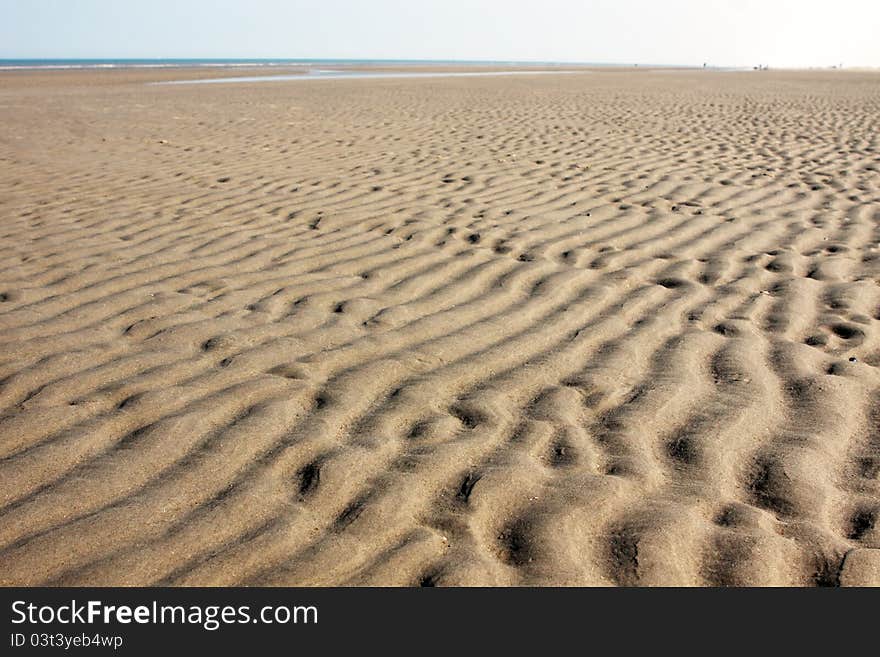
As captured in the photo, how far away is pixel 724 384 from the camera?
2.63m

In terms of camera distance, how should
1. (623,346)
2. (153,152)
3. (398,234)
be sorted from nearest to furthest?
(623,346)
(398,234)
(153,152)

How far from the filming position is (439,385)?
2598mm

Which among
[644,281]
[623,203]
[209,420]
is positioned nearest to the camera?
[209,420]

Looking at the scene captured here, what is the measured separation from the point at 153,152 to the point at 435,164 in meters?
2.92

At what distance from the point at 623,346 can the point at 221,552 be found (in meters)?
1.70

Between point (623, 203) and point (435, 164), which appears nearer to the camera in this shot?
point (623, 203)

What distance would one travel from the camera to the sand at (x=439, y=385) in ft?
6.06

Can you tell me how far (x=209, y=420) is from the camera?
236cm

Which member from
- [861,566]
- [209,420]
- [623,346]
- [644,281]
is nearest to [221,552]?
[209,420]

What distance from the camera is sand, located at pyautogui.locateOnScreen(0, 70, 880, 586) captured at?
185cm
